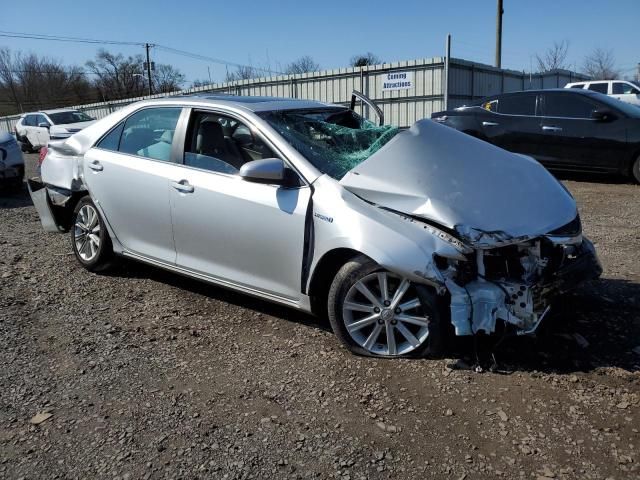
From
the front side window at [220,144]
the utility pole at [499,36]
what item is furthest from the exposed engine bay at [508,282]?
the utility pole at [499,36]

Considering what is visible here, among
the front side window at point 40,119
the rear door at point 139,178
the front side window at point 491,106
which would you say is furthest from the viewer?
the front side window at point 40,119

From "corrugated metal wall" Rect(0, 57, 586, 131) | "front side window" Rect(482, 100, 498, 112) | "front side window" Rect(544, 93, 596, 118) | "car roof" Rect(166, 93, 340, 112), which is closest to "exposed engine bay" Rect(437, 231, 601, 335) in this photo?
"car roof" Rect(166, 93, 340, 112)

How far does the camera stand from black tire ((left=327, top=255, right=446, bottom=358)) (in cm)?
329

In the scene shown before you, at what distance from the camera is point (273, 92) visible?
69.5 feet

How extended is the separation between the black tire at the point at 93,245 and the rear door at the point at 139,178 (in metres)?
0.18

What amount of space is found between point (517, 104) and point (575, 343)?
7.92 metres

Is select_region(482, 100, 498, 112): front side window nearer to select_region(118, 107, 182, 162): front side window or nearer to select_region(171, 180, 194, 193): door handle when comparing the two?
select_region(118, 107, 182, 162): front side window

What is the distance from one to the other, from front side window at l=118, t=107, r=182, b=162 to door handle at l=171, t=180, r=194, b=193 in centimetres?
31

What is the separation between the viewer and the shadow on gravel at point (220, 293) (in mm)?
4230

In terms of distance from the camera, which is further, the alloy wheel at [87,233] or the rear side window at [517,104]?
the rear side window at [517,104]

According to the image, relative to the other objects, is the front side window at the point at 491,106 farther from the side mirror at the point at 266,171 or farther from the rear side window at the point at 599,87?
the rear side window at the point at 599,87

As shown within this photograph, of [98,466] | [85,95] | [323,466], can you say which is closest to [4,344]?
[98,466]

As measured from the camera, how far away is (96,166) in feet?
16.4

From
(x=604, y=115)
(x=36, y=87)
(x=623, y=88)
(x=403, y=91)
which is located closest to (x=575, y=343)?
(x=604, y=115)
